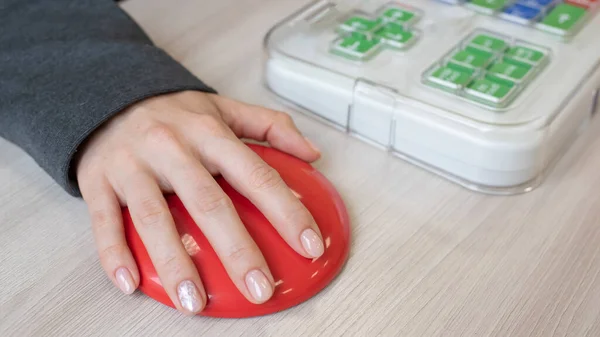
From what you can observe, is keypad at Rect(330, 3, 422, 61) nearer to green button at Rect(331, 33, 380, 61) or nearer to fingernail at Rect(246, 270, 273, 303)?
green button at Rect(331, 33, 380, 61)

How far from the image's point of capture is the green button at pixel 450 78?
0.54 m

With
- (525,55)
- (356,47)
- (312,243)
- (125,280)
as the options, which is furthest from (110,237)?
(525,55)

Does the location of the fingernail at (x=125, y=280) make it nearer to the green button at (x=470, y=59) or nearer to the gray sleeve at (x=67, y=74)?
the gray sleeve at (x=67, y=74)

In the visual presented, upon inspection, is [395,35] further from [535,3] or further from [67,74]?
[67,74]

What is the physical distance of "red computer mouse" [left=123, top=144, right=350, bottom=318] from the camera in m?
0.41

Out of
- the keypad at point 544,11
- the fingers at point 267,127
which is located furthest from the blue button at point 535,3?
the fingers at point 267,127

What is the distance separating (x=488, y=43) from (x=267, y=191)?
0.95ft

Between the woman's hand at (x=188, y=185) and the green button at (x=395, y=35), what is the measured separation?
0.47 ft

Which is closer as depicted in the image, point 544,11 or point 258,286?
point 258,286

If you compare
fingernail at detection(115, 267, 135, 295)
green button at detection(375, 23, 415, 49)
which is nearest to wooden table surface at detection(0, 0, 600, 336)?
fingernail at detection(115, 267, 135, 295)

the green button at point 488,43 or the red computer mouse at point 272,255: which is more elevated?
the green button at point 488,43

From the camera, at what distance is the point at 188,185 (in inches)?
18.0

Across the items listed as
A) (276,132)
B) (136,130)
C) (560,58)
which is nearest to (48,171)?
(136,130)

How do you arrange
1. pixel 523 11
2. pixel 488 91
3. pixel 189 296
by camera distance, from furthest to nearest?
pixel 523 11, pixel 488 91, pixel 189 296
